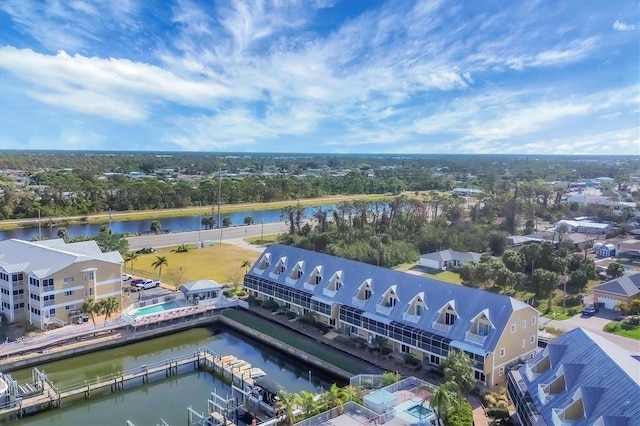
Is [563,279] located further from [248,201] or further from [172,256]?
[248,201]

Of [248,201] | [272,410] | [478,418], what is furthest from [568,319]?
[248,201]

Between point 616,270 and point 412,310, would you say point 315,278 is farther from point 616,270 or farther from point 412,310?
point 616,270

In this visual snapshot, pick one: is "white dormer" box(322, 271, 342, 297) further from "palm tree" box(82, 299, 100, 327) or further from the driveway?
"palm tree" box(82, 299, 100, 327)

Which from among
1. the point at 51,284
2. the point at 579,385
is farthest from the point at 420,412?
the point at 51,284

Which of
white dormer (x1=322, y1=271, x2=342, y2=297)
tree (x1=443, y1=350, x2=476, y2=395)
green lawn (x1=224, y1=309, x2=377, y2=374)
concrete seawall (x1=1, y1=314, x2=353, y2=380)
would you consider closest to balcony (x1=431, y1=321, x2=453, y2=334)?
tree (x1=443, y1=350, x2=476, y2=395)

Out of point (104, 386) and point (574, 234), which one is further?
point (574, 234)

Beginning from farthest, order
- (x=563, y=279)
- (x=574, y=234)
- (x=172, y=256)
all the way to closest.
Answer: (x=574, y=234) < (x=172, y=256) < (x=563, y=279)
